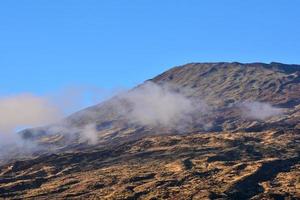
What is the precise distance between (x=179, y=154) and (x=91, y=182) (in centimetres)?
3662

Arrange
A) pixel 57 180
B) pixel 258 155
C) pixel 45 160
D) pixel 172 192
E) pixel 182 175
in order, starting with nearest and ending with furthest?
pixel 172 192 → pixel 182 175 → pixel 57 180 → pixel 258 155 → pixel 45 160

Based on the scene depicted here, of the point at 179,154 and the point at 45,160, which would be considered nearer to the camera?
the point at 179,154

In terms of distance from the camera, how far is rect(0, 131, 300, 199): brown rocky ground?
129500 millimetres

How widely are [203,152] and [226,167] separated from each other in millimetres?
24884

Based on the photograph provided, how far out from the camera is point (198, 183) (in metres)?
136

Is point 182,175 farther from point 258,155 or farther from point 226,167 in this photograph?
point 258,155

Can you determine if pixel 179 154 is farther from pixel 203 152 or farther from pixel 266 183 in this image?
pixel 266 183

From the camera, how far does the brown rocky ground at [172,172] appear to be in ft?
425

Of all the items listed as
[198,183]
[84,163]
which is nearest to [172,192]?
[198,183]

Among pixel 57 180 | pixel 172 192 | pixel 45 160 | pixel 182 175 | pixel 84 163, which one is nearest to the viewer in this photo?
pixel 172 192

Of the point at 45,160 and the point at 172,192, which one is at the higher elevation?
the point at 45,160

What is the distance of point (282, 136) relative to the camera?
197m

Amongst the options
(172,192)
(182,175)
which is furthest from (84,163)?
(172,192)

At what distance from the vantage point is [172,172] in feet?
489
